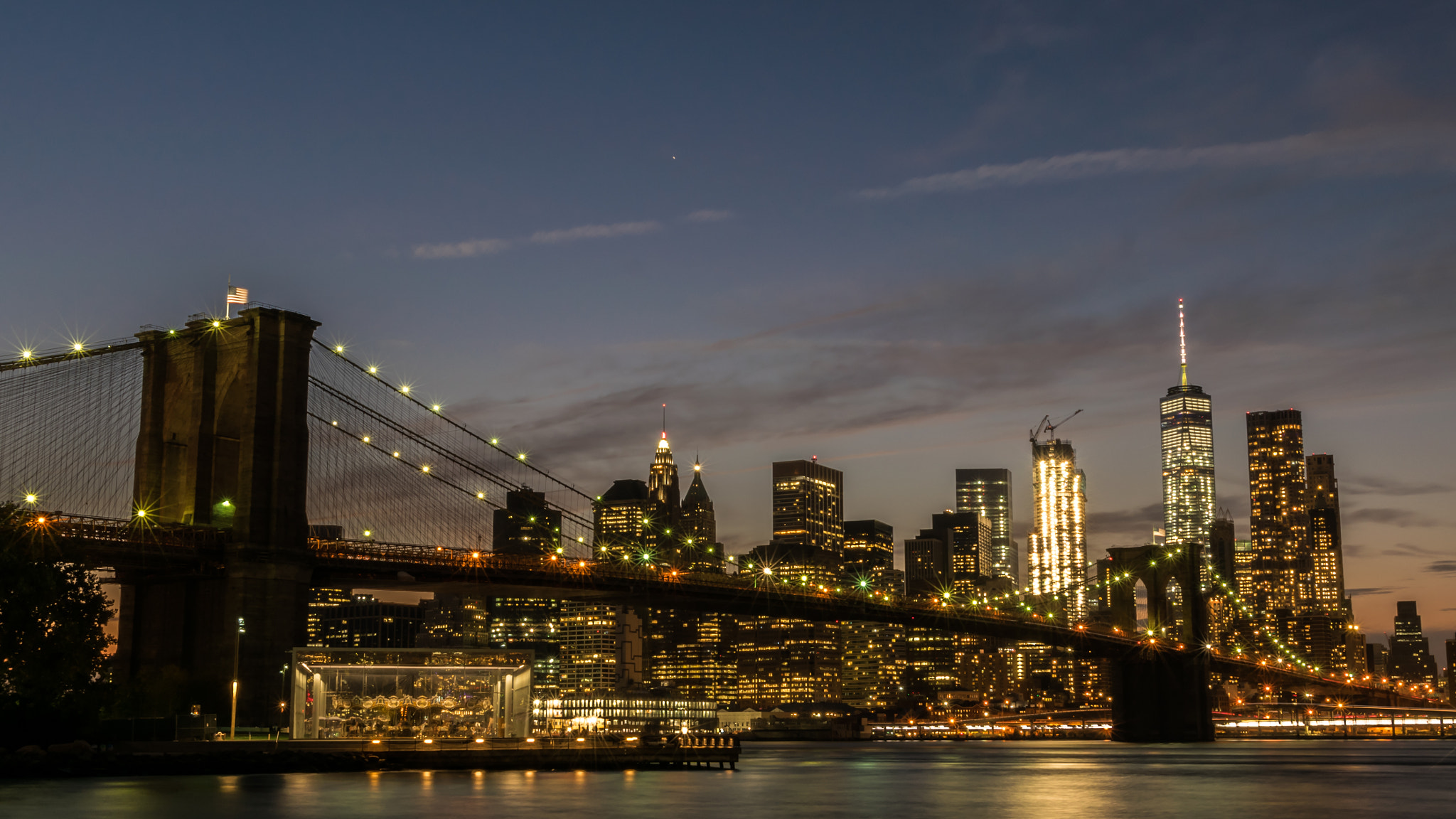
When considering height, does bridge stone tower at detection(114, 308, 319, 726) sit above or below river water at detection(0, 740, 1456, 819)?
above

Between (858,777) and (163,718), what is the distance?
35.8m

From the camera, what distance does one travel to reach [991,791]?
66188 millimetres

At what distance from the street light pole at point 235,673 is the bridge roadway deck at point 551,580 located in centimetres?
367

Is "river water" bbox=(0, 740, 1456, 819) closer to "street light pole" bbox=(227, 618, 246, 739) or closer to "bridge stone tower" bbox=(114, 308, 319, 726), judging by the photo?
"street light pole" bbox=(227, 618, 246, 739)

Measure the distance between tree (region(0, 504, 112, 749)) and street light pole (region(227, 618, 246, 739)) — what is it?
573cm

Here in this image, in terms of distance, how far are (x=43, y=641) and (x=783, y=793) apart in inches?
1175

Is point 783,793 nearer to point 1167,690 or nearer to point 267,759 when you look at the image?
point 267,759

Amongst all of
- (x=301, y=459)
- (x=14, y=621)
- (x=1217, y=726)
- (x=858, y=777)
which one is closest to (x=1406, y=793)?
(x=858, y=777)

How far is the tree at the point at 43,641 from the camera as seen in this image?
5684cm

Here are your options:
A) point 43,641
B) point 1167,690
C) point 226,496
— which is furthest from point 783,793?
point 1167,690

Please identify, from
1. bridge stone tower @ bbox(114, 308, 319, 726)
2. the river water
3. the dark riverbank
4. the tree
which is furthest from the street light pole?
the river water

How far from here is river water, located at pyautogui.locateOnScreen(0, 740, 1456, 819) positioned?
47031 millimetres

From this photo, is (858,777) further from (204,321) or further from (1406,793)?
(204,321)

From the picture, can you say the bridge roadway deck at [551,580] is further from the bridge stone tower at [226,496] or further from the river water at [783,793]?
the river water at [783,793]
